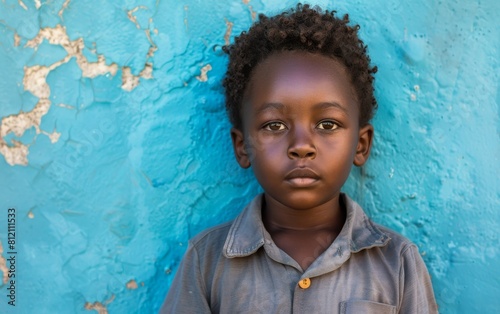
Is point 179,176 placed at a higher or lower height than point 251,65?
lower

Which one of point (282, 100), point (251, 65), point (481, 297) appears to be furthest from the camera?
point (481, 297)

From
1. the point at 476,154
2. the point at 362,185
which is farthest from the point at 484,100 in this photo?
the point at 362,185

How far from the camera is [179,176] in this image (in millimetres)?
2084

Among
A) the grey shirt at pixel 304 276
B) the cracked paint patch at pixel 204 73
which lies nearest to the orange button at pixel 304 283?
the grey shirt at pixel 304 276

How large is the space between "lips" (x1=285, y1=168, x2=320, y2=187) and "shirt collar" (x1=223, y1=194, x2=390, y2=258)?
23 cm

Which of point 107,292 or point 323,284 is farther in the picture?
point 107,292

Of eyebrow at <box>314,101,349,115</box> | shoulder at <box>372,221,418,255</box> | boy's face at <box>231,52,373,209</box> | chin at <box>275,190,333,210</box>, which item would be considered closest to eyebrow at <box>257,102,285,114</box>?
boy's face at <box>231,52,373,209</box>

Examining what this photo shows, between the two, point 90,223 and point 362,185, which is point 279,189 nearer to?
point 362,185

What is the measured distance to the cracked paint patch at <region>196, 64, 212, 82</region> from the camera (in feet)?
6.81

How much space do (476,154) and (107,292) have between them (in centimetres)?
140

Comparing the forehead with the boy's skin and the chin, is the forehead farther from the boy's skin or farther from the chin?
the chin

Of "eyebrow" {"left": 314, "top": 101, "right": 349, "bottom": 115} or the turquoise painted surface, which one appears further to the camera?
the turquoise painted surface

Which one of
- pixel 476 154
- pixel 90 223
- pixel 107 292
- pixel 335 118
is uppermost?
pixel 335 118

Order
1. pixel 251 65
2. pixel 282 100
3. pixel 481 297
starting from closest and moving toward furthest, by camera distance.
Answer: pixel 282 100 → pixel 251 65 → pixel 481 297
